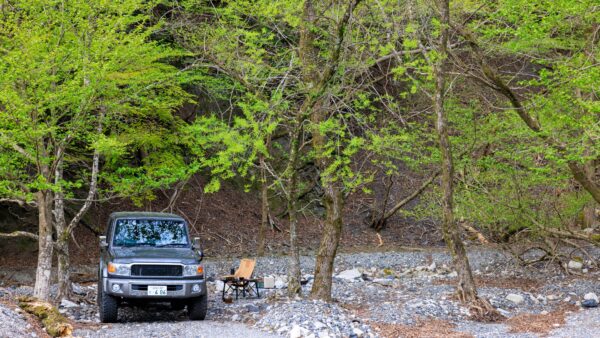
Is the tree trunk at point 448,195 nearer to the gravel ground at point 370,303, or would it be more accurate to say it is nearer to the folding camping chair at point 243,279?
the gravel ground at point 370,303

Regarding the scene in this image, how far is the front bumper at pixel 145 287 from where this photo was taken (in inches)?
464


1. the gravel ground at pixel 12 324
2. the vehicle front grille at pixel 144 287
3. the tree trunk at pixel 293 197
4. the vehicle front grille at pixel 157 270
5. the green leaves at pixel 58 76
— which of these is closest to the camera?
the gravel ground at pixel 12 324

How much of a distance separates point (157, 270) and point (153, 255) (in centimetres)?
29

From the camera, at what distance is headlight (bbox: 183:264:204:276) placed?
12.2 metres

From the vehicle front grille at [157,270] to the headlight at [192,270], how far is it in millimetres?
74

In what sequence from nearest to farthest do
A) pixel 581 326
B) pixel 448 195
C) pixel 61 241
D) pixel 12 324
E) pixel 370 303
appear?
pixel 12 324 < pixel 581 326 < pixel 448 195 < pixel 61 241 < pixel 370 303

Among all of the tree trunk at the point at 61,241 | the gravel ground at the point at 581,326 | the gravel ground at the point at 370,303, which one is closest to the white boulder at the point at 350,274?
the gravel ground at the point at 370,303

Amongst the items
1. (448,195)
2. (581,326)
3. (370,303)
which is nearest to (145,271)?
(370,303)

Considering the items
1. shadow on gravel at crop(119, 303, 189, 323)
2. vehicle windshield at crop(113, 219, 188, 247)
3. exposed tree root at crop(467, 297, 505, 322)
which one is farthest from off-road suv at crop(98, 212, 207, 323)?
exposed tree root at crop(467, 297, 505, 322)

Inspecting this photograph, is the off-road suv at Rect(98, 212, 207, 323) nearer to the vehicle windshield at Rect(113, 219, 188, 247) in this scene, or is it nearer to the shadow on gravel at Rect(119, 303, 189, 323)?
the vehicle windshield at Rect(113, 219, 188, 247)

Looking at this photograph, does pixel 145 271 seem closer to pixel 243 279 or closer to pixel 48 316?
pixel 48 316

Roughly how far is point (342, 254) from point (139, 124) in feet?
32.7

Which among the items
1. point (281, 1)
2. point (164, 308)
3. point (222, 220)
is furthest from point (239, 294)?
point (222, 220)

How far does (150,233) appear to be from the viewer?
13.1 meters
